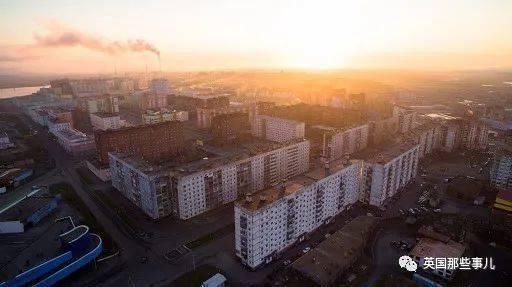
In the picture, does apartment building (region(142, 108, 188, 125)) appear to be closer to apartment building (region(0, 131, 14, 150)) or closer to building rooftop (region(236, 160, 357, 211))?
apartment building (region(0, 131, 14, 150))

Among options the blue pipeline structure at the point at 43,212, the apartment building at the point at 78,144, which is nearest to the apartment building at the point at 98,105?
the apartment building at the point at 78,144

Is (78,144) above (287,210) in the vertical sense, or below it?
below

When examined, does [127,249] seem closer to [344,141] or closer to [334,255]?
Result: [334,255]

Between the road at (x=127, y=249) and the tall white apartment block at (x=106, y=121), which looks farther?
the tall white apartment block at (x=106, y=121)

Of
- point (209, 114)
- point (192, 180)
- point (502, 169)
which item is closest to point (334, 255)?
point (192, 180)

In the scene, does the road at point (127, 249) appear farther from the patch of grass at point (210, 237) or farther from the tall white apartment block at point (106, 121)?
the tall white apartment block at point (106, 121)

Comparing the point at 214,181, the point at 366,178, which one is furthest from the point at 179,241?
the point at 366,178
